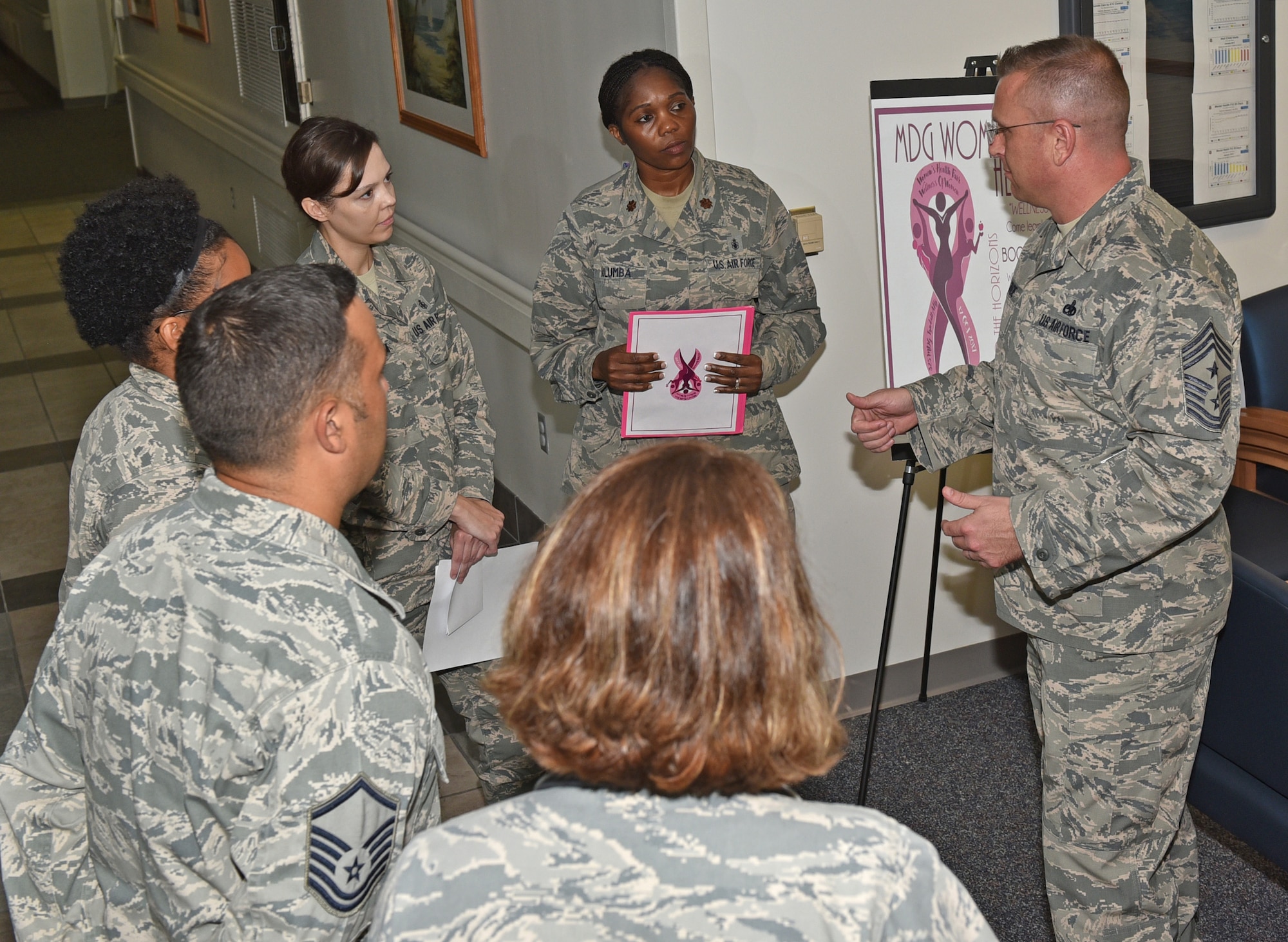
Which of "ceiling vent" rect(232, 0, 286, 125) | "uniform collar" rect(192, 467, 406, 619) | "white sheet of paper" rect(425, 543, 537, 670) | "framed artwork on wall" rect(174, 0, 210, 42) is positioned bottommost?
"white sheet of paper" rect(425, 543, 537, 670)

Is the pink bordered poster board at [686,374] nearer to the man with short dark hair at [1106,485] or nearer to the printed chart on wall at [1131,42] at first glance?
the man with short dark hair at [1106,485]

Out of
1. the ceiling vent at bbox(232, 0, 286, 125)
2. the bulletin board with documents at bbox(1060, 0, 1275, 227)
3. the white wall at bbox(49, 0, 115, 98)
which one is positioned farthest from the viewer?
the white wall at bbox(49, 0, 115, 98)

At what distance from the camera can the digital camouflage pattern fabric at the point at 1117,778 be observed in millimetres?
2045

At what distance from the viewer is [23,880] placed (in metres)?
1.36

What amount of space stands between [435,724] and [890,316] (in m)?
1.84

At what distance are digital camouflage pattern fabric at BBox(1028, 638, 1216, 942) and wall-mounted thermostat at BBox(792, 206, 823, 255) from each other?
4.16ft

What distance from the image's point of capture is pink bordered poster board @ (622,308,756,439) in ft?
→ 8.47

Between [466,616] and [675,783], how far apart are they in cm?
160

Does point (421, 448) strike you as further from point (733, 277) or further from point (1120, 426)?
point (1120, 426)

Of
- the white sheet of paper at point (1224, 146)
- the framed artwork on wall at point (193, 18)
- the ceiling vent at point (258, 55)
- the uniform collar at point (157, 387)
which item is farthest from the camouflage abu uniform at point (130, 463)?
the framed artwork on wall at point (193, 18)

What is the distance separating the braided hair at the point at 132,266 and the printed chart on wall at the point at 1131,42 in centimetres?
252

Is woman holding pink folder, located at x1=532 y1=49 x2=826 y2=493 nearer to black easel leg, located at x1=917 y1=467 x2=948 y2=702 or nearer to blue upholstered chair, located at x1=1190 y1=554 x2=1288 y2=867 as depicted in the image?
black easel leg, located at x1=917 y1=467 x2=948 y2=702

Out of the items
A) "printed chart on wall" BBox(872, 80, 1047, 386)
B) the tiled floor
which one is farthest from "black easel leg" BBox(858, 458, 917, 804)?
the tiled floor

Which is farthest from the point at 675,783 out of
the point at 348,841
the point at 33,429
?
the point at 33,429
